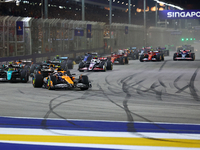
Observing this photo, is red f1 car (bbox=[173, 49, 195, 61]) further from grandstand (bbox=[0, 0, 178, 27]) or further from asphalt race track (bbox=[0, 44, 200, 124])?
asphalt race track (bbox=[0, 44, 200, 124])

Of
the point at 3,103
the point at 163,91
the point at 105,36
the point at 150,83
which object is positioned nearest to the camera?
the point at 3,103

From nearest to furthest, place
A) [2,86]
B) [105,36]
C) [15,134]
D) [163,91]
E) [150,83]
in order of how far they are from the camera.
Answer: [15,134]
[163,91]
[2,86]
[150,83]
[105,36]

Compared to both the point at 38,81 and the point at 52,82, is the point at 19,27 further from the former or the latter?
the point at 52,82

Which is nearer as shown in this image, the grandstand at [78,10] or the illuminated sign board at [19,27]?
the illuminated sign board at [19,27]

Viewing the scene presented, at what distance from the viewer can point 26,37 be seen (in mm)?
29016

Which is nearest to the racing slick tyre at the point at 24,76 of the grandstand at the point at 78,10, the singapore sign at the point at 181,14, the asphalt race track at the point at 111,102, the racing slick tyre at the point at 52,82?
the asphalt race track at the point at 111,102

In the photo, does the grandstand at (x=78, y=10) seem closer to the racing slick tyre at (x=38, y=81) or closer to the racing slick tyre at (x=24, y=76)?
the racing slick tyre at (x=24, y=76)

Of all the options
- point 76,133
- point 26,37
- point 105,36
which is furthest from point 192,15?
point 76,133

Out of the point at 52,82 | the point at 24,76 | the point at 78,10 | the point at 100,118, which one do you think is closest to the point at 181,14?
the point at 78,10

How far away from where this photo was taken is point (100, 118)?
9492 millimetres

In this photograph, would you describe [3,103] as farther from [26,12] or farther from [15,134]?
[26,12]

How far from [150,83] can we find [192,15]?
33.4m

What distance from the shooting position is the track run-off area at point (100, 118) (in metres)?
7.11

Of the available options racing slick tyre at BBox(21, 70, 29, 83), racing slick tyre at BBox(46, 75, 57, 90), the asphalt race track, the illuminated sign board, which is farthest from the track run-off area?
the illuminated sign board
